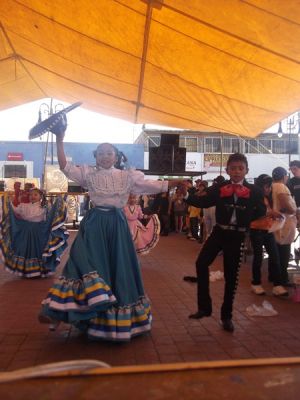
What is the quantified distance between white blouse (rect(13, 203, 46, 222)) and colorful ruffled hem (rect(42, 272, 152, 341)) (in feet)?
12.8

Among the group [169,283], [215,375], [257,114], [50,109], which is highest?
[50,109]

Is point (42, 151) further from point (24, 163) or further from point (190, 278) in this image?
point (190, 278)

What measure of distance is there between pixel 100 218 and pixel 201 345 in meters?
1.42

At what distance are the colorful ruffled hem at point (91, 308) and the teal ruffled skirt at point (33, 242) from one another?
343 centimetres

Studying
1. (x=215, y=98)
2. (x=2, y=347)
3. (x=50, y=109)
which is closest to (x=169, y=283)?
(x=2, y=347)

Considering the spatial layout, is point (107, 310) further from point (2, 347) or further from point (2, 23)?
point (2, 23)


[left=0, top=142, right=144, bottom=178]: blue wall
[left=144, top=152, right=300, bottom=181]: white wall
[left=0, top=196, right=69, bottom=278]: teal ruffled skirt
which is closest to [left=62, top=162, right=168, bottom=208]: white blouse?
[left=0, top=196, right=69, bottom=278]: teal ruffled skirt

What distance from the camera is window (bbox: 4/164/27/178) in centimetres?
2921

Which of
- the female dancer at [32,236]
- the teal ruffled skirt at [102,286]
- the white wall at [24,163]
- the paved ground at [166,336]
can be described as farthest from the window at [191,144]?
the teal ruffled skirt at [102,286]

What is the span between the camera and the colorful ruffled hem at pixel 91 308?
3.61 meters

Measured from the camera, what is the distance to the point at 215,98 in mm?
8695

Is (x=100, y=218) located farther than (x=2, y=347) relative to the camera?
Yes

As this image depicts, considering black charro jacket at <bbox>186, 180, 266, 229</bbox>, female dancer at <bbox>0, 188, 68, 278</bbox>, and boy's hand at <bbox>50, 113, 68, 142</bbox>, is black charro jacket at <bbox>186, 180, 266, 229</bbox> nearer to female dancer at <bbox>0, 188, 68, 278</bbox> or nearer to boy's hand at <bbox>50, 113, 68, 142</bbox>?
boy's hand at <bbox>50, 113, 68, 142</bbox>

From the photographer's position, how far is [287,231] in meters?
5.97
